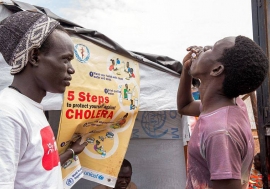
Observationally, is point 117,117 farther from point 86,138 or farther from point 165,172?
point 165,172

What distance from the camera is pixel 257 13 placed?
275 cm

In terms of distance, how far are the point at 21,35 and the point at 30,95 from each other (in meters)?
0.23

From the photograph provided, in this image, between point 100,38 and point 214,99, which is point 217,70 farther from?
point 100,38

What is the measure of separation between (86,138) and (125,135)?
14.7 inches

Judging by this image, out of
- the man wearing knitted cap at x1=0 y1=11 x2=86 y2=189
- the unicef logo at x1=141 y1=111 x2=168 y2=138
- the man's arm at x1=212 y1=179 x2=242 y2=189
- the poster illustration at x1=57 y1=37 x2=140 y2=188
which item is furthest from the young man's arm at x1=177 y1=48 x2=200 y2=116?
the unicef logo at x1=141 y1=111 x2=168 y2=138

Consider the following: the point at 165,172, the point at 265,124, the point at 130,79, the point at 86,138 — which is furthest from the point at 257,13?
the point at 165,172

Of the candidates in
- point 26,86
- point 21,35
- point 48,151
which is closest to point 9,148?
point 48,151

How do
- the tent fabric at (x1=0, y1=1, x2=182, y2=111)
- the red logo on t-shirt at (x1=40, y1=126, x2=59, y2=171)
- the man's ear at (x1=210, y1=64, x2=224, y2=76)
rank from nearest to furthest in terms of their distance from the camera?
the red logo on t-shirt at (x1=40, y1=126, x2=59, y2=171), the man's ear at (x1=210, y1=64, x2=224, y2=76), the tent fabric at (x1=0, y1=1, x2=182, y2=111)

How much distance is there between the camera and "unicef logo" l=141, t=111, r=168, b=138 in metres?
3.85

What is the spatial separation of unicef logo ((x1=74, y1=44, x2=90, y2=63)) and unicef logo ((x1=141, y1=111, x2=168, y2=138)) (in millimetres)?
1487

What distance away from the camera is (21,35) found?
118 centimetres

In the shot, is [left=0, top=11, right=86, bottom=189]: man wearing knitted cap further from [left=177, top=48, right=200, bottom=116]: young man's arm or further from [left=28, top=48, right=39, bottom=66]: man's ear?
[left=177, top=48, right=200, bottom=116]: young man's arm

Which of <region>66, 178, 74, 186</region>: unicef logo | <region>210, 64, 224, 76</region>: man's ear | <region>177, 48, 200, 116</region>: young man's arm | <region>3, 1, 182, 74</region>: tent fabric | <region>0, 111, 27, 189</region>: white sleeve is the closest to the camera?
<region>0, 111, 27, 189</region>: white sleeve

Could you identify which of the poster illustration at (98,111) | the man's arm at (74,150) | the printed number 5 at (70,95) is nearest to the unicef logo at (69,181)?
the poster illustration at (98,111)
